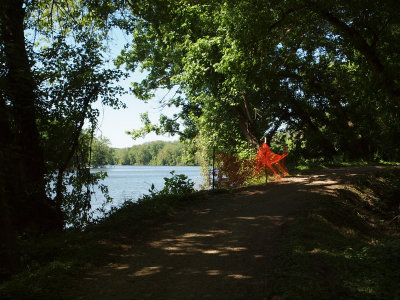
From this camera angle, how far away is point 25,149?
7609 mm

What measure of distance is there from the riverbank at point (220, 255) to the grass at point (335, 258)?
2 centimetres

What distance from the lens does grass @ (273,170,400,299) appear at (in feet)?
13.9

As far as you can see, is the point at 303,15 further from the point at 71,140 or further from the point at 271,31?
the point at 71,140

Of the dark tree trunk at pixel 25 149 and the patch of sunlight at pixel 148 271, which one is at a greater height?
the dark tree trunk at pixel 25 149

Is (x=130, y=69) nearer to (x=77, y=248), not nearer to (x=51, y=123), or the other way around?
(x=51, y=123)

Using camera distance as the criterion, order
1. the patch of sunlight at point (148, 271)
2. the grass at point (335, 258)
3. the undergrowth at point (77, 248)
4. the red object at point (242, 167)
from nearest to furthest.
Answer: the grass at point (335, 258), the undergrowth at point (77, 248), the patch of sunlight at point (148, 271), the red object at point (242, 167)

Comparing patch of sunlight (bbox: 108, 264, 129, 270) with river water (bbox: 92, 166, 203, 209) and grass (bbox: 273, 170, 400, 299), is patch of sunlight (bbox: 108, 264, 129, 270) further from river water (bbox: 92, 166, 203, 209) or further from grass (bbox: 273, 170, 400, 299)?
river water (bbox: 92, 166, 203, 209)

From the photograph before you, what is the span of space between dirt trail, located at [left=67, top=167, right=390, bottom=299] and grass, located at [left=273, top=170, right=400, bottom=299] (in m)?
0.33

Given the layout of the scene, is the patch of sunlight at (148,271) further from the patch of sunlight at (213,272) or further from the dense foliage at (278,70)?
the dense foliage at (278,70)

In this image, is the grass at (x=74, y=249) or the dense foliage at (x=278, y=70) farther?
the dense foliage at (x=278, y=70)

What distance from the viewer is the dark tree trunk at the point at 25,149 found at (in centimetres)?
675

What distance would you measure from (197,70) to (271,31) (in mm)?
3346

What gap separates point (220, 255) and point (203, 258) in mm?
317

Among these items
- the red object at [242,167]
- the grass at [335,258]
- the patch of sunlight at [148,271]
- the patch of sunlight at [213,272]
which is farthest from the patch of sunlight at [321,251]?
the red object at [242,167]
